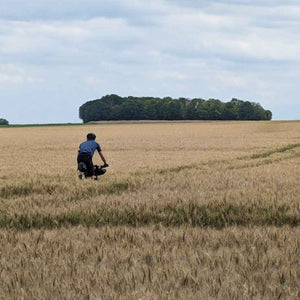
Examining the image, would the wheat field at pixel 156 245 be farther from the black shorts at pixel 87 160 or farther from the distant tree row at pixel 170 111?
the distant tree row at pixel 170 111

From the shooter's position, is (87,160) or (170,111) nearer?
(87,160)

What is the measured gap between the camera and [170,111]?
148 metres

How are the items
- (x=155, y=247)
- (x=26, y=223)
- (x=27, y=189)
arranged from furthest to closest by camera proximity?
(x=27, y=189) < (x=26, y=223) < (x=155, y=247)

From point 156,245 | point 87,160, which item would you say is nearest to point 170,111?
point 87,160

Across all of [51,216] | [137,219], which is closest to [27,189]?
[51,216]

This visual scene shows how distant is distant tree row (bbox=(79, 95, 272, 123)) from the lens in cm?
14738

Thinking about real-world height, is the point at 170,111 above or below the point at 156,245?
above

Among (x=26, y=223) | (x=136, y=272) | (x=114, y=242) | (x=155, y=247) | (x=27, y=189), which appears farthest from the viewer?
(x=27, y=189)

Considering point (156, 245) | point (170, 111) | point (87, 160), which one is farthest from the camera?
point (170, 111)

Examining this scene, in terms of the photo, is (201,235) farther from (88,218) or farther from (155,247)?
(88,218)

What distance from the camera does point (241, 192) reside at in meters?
9.34

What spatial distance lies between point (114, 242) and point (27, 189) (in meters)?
6.37

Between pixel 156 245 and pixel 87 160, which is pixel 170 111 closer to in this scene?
pixel 87 160

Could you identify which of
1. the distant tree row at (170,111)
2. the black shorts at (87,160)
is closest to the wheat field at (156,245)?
the black shorts at (87,160)
